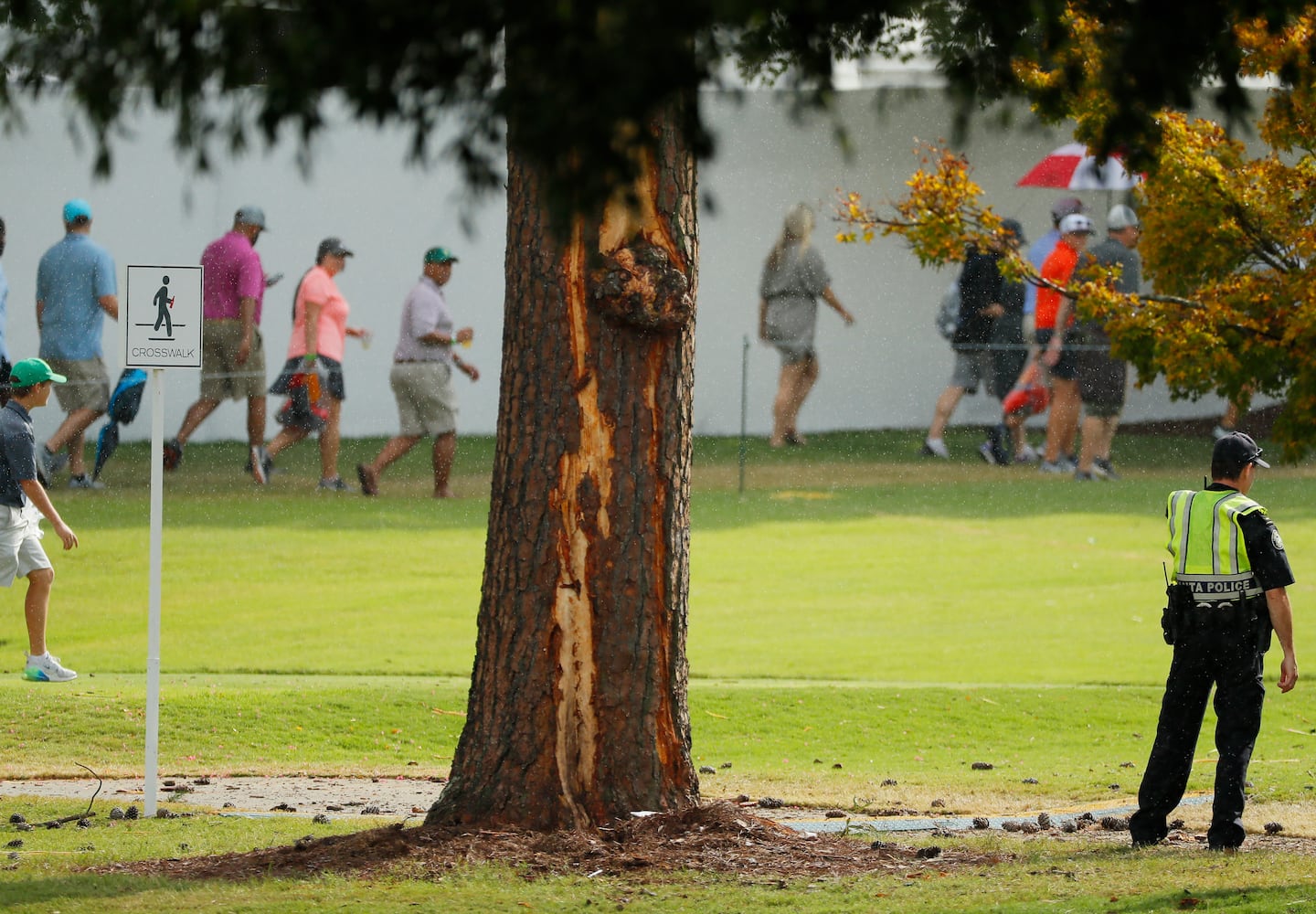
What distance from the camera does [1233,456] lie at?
7.47 meters

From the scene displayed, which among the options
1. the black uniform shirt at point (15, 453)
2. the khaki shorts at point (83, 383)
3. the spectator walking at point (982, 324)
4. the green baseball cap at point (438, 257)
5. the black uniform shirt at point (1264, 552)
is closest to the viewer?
the black uniform shirt at point (1264, 552)

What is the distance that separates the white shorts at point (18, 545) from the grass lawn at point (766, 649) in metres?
0.74

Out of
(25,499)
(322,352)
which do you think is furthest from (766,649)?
(322,352)

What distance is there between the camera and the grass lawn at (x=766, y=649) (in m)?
6.93

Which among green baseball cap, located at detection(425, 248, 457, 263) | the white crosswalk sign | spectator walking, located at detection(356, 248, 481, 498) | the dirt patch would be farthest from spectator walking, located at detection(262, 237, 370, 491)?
the dirt patch

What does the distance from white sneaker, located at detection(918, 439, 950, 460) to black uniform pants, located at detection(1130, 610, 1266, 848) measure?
15176 mm

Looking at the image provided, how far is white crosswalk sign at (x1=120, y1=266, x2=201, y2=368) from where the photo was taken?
26.7 ft

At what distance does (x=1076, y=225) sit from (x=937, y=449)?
4.05 m

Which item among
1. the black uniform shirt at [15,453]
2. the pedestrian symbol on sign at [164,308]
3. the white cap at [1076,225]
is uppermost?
the white cap at [1076,225]

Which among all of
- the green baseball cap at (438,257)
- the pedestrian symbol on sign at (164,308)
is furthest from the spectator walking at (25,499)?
the green baseball cap at (438,257)

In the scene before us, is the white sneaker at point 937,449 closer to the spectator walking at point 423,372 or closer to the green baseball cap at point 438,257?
the spectator walking at point 423,372

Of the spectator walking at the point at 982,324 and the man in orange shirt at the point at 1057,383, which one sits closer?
the man in orange shirt at the point at 1057,383

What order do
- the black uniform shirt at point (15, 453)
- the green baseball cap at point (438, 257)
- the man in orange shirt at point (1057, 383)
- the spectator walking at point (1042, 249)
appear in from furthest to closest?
1. the man in orange shirt at point (1057, 383)
2. the spectator walking at point (1042, 249)
3. the green baseball cap at point (438, 257)
4. the black uniform shirt at point (15, 453)

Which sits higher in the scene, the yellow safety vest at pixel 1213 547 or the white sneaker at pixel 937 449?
the yellow safety vest at pixel 1213 547
